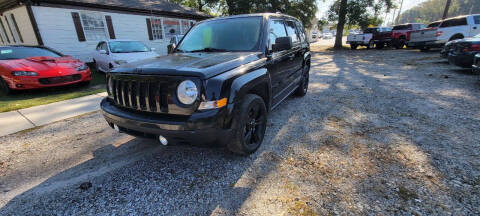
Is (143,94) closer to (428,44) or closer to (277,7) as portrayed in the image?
(428,44)

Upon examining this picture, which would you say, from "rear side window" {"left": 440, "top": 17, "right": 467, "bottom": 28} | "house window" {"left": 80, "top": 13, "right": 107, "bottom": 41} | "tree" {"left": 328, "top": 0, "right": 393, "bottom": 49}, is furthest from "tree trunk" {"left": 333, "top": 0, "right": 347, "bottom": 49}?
"house window" {"left": 80, "top": 13, "right": 107, "bottom": 41}

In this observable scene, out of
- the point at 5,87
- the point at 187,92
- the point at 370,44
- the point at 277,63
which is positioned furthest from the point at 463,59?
the point at 5,87

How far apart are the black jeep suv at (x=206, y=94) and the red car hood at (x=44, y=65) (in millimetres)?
4514

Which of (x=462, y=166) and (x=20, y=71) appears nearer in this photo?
(x=462, y=166)

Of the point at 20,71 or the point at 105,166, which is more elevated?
the point at 20,71

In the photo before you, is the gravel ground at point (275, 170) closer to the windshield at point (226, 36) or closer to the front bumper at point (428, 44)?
the windshield at point (226, 36)

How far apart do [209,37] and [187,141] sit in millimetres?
1966

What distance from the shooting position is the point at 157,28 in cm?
1438

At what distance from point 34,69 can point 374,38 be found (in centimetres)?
2111

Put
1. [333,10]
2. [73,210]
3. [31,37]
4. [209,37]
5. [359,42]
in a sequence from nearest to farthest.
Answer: [73,210], [209,37], [31,37], [359,42], [333,10]

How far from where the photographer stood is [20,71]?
5473 millimetres

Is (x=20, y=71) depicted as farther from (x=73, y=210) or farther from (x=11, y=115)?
(x=73, y=210)

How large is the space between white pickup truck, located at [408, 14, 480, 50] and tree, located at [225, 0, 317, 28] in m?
12.2

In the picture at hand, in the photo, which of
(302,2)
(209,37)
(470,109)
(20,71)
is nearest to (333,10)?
(302,2)
